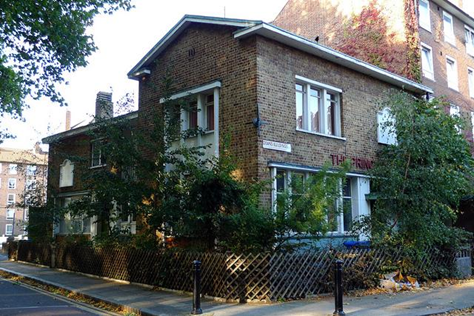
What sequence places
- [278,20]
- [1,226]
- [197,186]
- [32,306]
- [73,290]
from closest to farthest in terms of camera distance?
[32,306]
[197,186]
[73,290]
[278,20]
[1,226]

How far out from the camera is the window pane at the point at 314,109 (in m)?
16.0

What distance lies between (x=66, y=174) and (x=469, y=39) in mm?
23751

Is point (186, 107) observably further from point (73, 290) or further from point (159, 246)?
point (73, 290)

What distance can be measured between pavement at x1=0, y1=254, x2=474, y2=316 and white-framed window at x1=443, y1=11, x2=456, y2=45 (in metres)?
16.4

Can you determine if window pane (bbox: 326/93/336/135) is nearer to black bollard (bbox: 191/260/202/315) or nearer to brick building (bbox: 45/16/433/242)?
brick building (bbox: 45/16/433/242)

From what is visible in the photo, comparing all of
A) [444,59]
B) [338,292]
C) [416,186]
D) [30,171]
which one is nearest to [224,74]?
[416,186]

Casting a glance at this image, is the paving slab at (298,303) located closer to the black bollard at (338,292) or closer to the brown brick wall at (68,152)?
the black bollard at (338,292)

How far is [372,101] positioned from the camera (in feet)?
58.9

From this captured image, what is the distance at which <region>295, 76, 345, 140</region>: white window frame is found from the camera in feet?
50.8

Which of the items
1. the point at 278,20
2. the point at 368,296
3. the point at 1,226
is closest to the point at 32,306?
the point at 368,296

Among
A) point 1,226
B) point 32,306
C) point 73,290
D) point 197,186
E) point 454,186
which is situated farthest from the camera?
point 1,226

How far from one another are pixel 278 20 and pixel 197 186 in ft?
67.6

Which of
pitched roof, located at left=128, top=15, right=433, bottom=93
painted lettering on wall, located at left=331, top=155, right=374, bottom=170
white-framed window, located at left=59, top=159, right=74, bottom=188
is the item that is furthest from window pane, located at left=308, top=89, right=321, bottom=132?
white-framed window, located at left=59, top=159, right=74, bottom=188

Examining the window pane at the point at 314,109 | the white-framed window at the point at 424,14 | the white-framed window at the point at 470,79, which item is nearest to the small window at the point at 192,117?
the window pane at the point at 314,109
